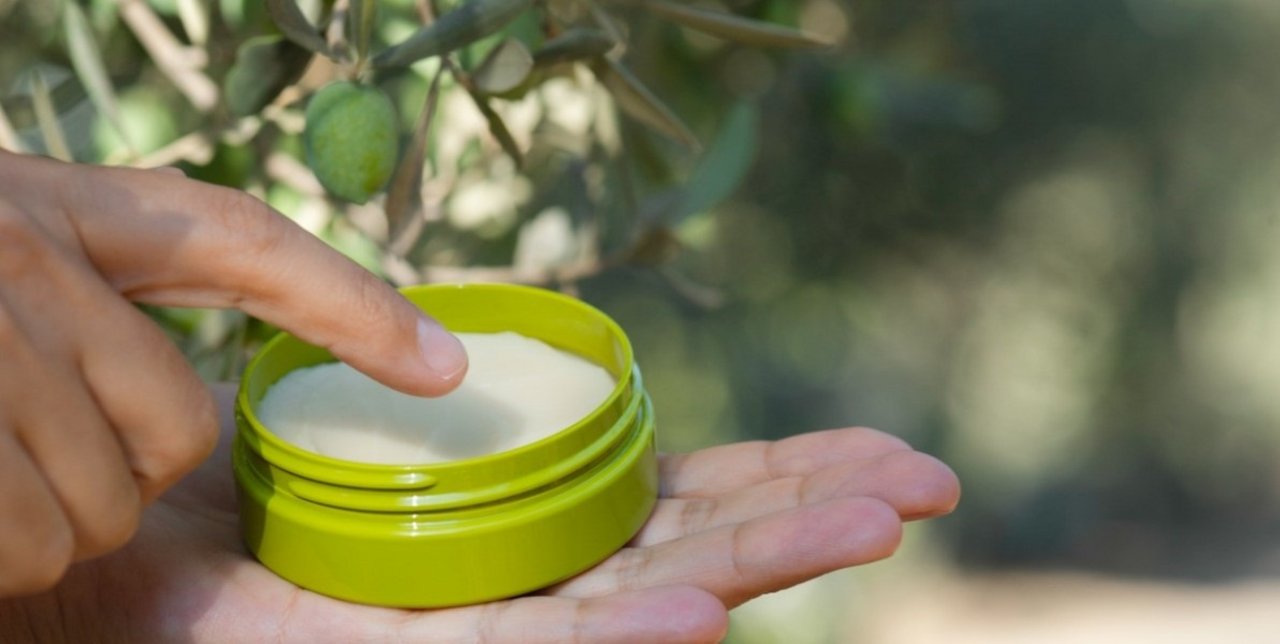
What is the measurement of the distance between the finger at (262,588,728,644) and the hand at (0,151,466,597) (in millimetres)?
174

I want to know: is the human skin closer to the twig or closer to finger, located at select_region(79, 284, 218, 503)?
finger, located at select_region(79, 284, 218, 503)

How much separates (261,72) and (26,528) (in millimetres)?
417

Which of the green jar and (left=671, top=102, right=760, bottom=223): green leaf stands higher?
(left=671, top=102, right=760, bottom=223): green leaf

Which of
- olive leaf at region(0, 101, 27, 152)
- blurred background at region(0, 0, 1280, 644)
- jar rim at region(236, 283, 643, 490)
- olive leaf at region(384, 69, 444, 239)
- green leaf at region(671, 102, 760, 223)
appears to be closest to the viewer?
jar rim at region(236, 283, 643, 490)

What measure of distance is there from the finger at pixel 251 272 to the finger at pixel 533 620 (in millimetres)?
172

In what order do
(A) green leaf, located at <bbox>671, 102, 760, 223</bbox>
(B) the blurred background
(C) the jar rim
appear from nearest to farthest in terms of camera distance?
(C) the jar rim → (A) green leaf, located at <bbox>671, 102, 760, 223</bbox> → (B) the blurred background

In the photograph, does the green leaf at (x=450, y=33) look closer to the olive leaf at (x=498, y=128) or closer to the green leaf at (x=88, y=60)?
the olive leaf at (x=498, y=128)

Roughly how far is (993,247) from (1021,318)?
176 mm

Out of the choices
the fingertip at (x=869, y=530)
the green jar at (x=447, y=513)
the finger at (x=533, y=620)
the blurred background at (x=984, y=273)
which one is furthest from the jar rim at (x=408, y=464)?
the blurred background at (x=984, y=273)

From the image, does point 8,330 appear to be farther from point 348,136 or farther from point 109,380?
point 348,136

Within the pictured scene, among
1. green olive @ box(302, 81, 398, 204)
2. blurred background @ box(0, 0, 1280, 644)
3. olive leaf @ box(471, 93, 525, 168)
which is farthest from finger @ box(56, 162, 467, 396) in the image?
blurred background @ box(0, 0, 1280, 644)

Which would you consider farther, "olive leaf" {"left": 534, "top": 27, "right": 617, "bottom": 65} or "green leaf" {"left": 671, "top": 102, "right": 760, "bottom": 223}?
"green leaf" {"left": 671, "top": 102, "right": 760, "bottom": 223}

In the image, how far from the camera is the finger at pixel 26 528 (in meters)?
0.88

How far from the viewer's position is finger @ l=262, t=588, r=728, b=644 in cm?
98
